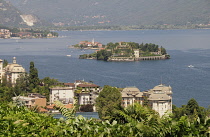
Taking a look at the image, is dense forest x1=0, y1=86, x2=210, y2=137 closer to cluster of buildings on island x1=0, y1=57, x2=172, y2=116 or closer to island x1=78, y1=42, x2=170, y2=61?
cluster of buildings on island x1=0, y1=57, x2=172, y2=116

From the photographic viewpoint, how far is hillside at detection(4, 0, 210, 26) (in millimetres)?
146250

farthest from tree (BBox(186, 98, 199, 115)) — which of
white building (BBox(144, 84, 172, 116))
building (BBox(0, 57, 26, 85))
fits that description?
building (BBox(0, 57, 26, 85))

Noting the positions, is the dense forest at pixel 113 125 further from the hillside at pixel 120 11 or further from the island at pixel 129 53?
the hillside at pixel 120 11

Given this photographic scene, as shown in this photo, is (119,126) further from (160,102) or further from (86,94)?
(86,94)

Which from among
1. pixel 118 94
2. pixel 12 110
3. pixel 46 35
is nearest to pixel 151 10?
pixel 46 35

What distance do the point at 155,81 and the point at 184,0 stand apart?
12454 centimetres

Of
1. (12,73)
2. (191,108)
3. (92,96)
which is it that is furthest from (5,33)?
(191,108)

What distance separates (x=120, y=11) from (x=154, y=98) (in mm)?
157891

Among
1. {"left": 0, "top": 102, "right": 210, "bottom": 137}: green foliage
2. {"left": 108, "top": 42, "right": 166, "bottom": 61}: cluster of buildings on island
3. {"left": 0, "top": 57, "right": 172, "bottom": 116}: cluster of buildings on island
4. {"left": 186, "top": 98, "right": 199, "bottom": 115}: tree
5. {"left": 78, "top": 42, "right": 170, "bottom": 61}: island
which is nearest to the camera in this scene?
{"left": 0, "top": 102, "right": 210, "bottom": 137}: green foliage

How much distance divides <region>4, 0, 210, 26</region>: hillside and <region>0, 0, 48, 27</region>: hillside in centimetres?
1838

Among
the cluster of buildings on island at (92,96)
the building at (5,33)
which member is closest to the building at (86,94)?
the cluster of buildings on island at (92,96)

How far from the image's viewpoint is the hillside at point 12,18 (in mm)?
139125

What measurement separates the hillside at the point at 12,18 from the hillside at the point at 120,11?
18377mm

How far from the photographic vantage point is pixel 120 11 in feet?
581
